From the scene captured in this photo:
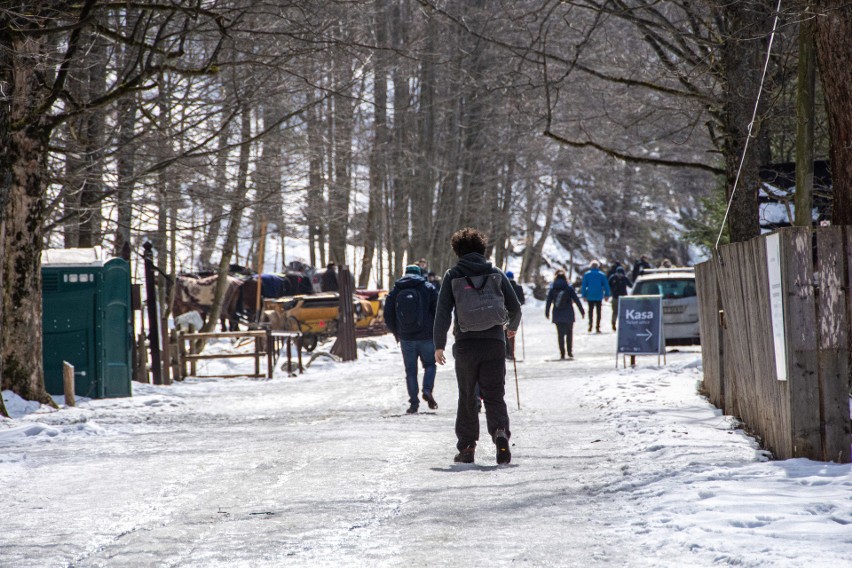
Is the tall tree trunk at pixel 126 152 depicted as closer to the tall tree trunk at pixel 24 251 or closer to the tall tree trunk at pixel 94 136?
the tall tree trunk at pixel 94 136

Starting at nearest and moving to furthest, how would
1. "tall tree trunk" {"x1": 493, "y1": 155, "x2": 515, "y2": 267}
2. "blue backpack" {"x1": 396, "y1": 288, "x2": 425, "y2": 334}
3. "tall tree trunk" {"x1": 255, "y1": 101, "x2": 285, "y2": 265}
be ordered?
"blue backpack" {"x1": 396, "y1": 288, "x2": 425, "y2": 334}, "tall tree trunk" {"x1": 255, "y1": 101, "x2": 285, "y2": 265}, "tall tree trunk" {"x1": 493, "y1": 155, "x2": 515, "y2": 267}

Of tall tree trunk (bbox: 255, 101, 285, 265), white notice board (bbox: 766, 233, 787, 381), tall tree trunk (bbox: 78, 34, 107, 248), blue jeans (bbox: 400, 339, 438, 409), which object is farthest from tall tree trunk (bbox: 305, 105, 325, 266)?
white notice board (bbox: 766, 233, 787, 381)

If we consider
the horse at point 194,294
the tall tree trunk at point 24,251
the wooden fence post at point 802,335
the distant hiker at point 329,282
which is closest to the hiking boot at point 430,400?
the tall tree trunk at point 24,251

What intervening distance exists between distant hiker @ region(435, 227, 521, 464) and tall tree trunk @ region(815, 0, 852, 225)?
276cm

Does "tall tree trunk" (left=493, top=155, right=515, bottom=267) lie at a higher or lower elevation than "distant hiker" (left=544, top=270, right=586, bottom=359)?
higher

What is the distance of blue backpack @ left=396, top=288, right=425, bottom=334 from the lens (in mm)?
13414

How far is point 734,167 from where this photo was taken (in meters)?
13.7

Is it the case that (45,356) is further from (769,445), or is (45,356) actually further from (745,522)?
(745,522)

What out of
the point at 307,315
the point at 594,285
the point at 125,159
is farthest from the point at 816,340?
the point at 594,285

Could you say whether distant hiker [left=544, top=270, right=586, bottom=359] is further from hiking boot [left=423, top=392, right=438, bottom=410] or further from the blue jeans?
the blue jeans

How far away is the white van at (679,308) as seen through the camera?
2323 centimetres

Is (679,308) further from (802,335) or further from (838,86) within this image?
(802,335)

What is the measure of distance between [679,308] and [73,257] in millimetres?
12474

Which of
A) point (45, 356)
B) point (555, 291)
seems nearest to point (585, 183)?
point (555, 291)
